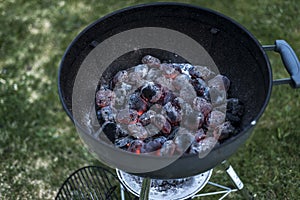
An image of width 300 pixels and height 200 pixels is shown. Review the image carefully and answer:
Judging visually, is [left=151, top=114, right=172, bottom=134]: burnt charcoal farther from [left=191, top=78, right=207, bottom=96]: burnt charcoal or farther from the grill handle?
the grill handle

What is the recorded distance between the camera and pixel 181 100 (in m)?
1.89

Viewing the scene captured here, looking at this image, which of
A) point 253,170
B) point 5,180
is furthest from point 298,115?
point 5,180

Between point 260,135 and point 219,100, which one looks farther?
point 260,135

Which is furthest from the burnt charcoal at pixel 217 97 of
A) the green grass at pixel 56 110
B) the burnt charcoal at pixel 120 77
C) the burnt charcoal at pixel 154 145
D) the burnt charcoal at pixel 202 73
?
the green grass at pixel 56 110

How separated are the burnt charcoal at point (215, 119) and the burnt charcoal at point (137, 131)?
301 mm

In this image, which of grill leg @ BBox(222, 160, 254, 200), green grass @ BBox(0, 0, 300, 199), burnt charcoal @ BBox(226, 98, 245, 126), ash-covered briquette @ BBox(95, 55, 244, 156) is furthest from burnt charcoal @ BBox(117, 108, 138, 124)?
green grass @ BBox(0, 0, 300, 199)

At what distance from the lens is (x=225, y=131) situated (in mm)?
1734

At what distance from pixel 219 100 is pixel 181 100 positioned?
0.19 metres

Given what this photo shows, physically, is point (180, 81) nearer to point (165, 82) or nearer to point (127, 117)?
point (165, 82)

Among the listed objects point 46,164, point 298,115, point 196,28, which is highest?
point 196,28

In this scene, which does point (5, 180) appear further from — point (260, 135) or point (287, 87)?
point (287, 87)

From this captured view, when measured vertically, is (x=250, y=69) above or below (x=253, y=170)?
above

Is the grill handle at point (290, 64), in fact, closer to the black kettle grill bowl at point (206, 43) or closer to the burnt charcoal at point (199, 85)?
the black kettle grill bowl at point (206, 43)

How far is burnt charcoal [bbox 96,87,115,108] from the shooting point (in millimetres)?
1952
